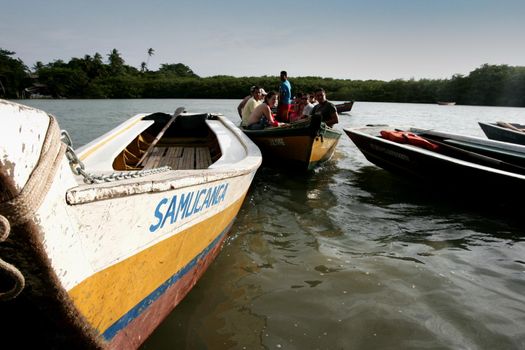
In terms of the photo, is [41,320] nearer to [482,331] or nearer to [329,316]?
[329,316]

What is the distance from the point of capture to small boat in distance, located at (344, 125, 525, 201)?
4.72 m

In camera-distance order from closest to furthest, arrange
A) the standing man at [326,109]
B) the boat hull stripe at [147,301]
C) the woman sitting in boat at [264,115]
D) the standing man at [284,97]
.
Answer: the boat hull stripe at [147,301], the woman sitting in boat at [264,115], the standing man at [326,109], the standing man at [284,97]

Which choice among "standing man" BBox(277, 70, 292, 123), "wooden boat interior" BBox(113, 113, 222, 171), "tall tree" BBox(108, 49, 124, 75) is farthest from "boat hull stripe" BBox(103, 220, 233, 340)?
"tall tree" BBox(108, 49, 124, 75)

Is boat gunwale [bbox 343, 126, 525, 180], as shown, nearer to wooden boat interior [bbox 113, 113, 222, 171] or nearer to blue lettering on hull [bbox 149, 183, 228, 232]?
wooden boat interior [bbox 113, 113, 222, 171]

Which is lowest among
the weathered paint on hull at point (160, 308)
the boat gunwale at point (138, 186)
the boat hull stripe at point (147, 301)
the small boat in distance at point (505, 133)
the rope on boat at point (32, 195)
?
the weathered paint on hull at point (160, 308)

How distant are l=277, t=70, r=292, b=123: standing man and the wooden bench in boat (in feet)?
10.3

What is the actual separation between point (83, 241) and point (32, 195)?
0.37 metres

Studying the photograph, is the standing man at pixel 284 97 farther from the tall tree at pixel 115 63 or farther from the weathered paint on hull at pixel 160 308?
the tall tree at pixel 115 63

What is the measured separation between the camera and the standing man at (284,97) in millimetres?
8719

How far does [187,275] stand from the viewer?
8.51 ft

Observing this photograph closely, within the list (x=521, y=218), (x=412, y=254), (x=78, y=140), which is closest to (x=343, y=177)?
(x=521, y=218)

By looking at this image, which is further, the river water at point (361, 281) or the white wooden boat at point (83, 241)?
the river water at point (361, 281)

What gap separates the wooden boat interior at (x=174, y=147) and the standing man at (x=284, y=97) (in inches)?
84.1

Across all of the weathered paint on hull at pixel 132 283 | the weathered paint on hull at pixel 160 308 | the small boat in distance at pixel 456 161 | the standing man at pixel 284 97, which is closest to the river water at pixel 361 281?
the weathered paint on hull at pixel 160 308
